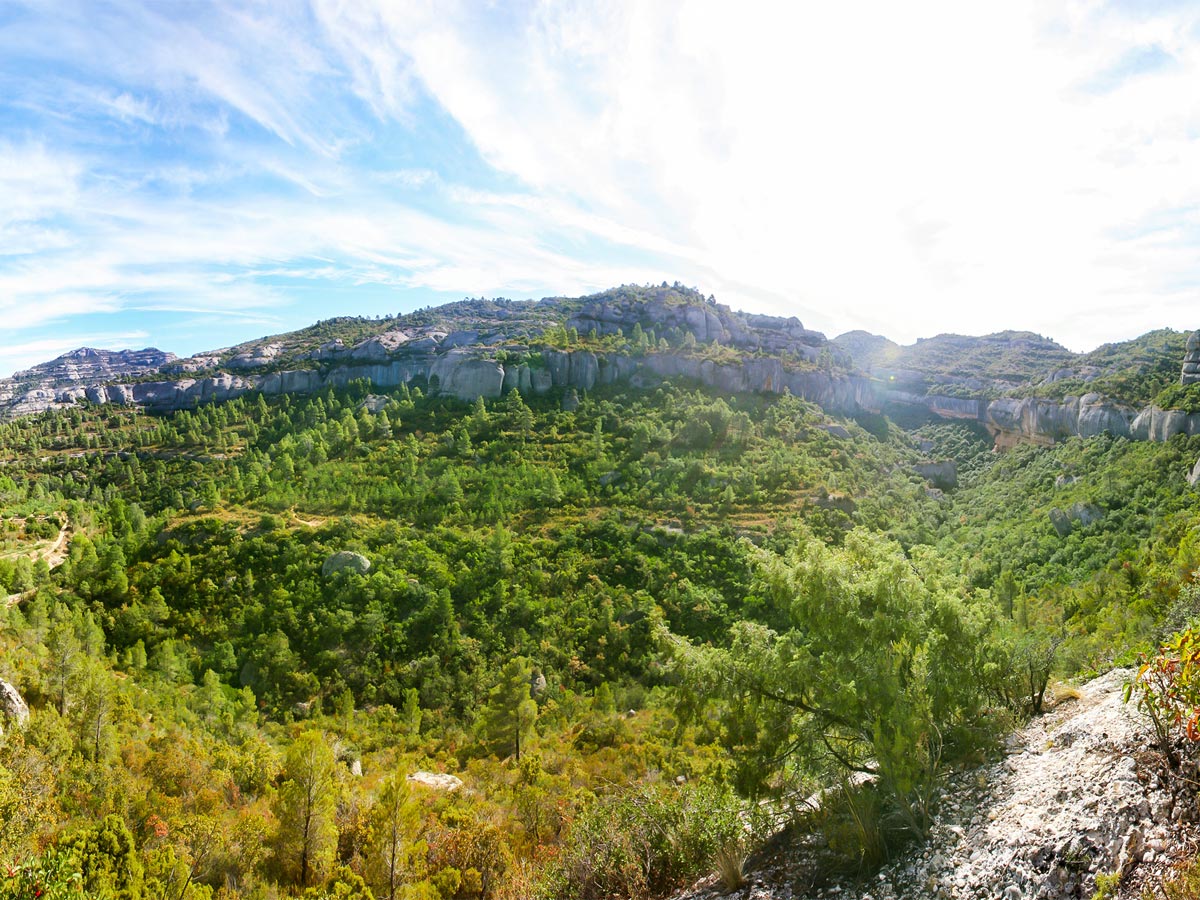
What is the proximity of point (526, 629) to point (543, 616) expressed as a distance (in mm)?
1542

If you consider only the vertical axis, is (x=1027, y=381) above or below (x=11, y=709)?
above

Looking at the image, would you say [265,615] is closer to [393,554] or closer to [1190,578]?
[393,554]

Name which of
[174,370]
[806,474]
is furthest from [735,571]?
[174,370]

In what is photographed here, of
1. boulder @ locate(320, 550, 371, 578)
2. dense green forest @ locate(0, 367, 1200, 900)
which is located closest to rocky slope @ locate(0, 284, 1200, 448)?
dense green forest @ locate(0, 367, 1200, 900)

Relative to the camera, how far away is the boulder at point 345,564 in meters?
40.0

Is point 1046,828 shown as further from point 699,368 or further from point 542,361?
point 542,361

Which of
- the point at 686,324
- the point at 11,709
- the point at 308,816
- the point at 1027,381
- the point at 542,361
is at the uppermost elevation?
the point at 686,324

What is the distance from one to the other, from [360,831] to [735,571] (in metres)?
34.0

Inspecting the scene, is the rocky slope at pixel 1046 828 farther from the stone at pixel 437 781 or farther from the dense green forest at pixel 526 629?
the stone at pixel 437 781

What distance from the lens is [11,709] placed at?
1639 centimetres

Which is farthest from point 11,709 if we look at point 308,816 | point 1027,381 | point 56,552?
point 1027,381

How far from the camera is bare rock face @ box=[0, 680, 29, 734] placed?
623 inches

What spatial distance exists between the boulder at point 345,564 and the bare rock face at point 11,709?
22.7 meters

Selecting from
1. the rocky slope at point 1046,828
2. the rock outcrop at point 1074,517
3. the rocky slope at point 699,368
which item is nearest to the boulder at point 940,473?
the rocky slope at point 699,368
